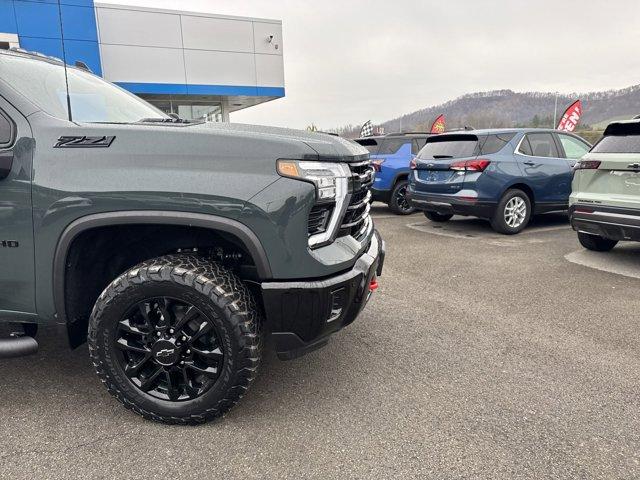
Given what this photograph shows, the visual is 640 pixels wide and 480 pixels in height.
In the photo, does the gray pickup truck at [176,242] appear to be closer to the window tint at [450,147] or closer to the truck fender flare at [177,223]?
the truck fender flare at [177,223]

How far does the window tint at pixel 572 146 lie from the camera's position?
748 centimetres

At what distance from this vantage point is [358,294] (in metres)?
2.35

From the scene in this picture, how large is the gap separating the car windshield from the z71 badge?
0.21 metres

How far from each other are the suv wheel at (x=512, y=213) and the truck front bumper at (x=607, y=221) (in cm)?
153

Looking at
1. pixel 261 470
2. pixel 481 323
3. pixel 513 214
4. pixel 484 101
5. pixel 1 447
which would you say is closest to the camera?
pixel 261 470

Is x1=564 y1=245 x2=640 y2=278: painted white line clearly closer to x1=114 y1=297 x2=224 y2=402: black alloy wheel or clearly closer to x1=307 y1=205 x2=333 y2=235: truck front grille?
x1=307 y1=205 x2=333 y2=235: truck front grille

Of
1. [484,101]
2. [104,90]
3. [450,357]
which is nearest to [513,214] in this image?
[450,357]

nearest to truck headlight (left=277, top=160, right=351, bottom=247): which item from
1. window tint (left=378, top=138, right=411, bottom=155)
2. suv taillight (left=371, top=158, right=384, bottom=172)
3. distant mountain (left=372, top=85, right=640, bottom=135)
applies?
suv taillight (left=371, top=158, right=384, bottom=172)

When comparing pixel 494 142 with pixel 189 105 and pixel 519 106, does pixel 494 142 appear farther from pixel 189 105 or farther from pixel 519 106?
pixel 519 106

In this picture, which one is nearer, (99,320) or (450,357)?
(99,320)

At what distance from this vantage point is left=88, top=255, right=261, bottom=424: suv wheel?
214 centimetres

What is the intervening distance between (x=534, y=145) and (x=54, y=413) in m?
7.28

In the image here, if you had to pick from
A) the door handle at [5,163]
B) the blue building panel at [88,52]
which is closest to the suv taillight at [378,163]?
the door handle at [5,163]

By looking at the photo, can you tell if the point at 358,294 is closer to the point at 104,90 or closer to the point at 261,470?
the point at 261,470
